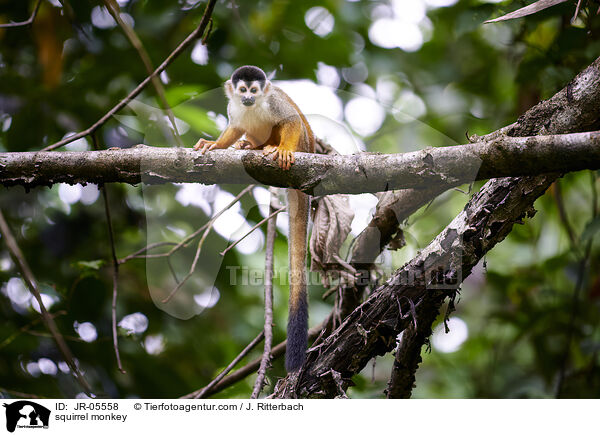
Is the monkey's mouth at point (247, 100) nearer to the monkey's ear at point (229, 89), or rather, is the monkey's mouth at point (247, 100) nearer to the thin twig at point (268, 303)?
the monkey's ear at point (229, 89)

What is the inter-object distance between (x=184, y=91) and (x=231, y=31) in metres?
0.60

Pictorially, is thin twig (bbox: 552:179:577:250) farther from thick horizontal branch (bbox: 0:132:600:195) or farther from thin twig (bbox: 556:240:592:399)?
thick horizontal branch (bbox: 0:132:600:195)

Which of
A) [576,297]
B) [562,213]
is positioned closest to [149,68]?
[562,213]

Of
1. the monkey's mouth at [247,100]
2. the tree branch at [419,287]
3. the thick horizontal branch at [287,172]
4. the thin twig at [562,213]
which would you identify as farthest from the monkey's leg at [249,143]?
the thin twig at [562,213]

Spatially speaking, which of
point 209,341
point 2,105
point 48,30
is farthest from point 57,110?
point 209,341

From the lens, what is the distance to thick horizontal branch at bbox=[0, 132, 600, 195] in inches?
50.4

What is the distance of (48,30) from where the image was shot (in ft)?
7.92

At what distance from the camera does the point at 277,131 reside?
1.93 metres

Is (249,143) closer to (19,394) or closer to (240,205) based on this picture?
(240,205)

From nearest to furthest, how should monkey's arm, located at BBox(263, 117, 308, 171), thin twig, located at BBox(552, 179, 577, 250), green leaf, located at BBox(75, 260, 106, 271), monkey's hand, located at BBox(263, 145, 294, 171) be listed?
monkey's hand, located at BBox(263, 145, 294, 171) < monkey's arm, located at BBox(263, 117, 308, 171) < green leaf, located at BBox(75, 260, 106, 271) < thin twig, located at BBox(552, 179, 577, 250)

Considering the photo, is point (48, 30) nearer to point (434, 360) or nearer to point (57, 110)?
point (57, 110)

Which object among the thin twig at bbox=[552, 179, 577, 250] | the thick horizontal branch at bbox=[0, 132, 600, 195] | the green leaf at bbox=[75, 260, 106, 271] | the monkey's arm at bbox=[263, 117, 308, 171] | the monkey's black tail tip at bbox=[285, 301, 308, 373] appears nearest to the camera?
the thick horizontal branch at bbox=[0, 132, 600, 195]
